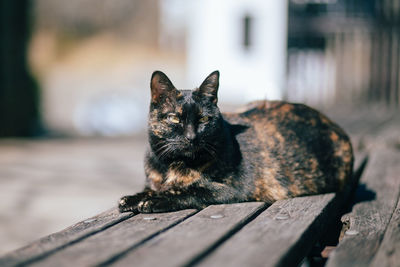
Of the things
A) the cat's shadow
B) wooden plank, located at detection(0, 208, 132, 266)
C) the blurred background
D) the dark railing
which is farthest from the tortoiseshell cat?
the dark railing

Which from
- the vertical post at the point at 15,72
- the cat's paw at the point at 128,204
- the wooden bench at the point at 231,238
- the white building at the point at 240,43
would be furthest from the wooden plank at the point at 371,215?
the white building at the point at 240,43

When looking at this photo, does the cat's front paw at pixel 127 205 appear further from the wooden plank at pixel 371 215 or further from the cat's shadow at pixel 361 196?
the cat's shadow at pixel 361 196

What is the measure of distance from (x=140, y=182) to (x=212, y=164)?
14.1 ft

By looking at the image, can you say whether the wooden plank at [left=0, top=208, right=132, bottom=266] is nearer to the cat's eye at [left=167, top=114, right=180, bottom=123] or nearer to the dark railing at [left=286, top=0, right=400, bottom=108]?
the cat's eye at [left=167, top=114, right=180, bottom=123]

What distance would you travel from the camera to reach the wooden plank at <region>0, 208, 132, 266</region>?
135 cm

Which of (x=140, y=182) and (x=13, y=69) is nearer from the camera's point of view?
(x=140, y=182)

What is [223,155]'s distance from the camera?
2436 mm

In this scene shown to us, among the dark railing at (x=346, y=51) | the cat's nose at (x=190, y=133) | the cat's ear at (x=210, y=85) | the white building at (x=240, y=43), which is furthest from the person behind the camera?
the white building at (x=240, y=43)

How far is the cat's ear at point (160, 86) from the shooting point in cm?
247

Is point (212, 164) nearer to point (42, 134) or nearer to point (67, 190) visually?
point (67, 190)

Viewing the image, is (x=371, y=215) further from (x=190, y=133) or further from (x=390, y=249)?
(x=190, y=133)

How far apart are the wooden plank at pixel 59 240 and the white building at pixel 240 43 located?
537 inches

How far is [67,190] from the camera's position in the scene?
19.7ft

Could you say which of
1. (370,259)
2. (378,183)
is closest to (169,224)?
(370,259)
